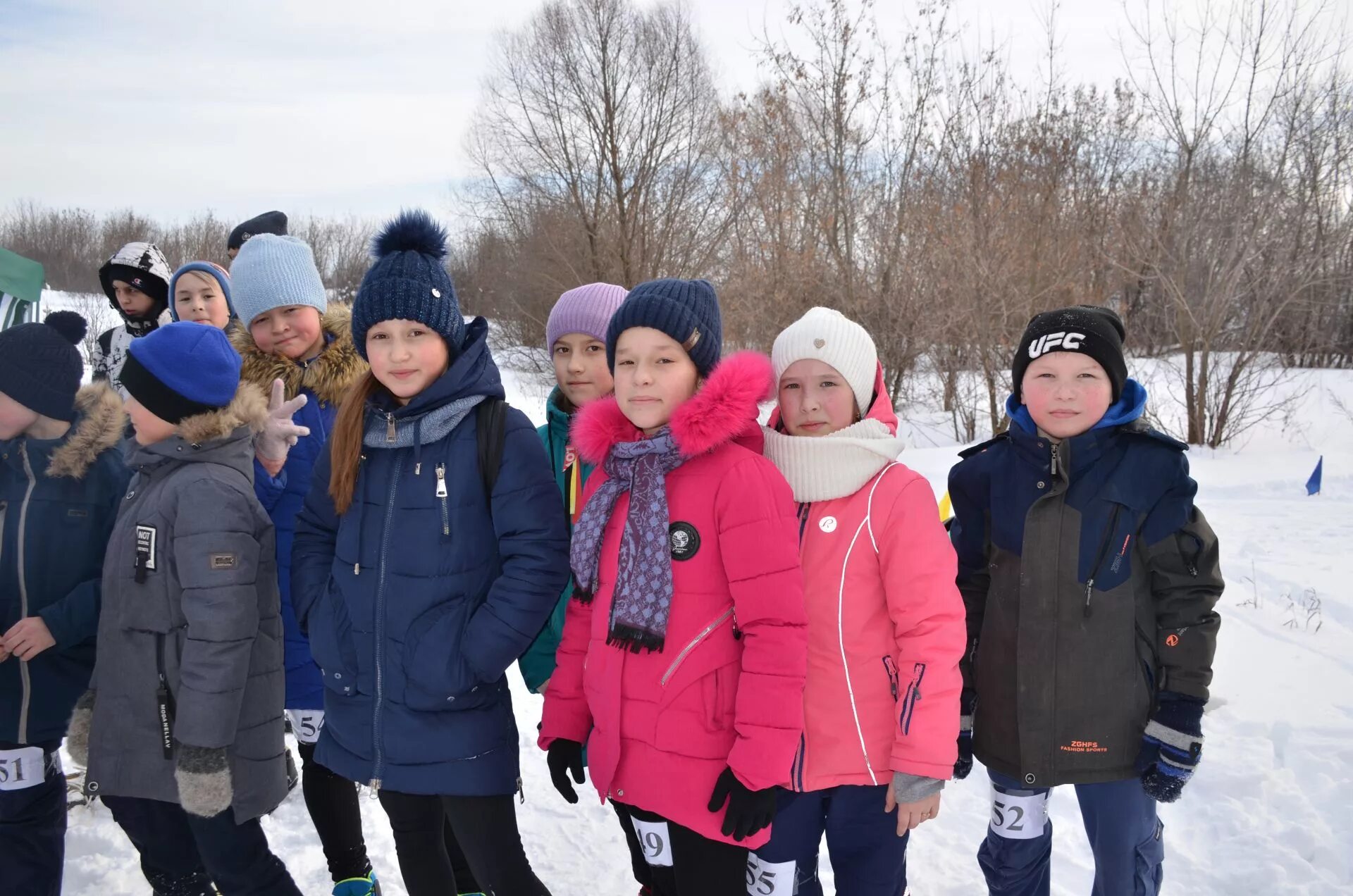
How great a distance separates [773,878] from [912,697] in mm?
618

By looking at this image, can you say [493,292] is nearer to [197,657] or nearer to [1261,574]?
[1261,574]

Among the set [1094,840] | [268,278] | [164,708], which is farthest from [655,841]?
[268,278]

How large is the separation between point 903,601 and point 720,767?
1.99ft

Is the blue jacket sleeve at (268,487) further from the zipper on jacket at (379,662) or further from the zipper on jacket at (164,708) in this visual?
the zipper on jacket at (379,662)

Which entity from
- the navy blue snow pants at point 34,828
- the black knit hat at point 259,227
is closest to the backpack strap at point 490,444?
the navy blue snow pants at point 34,828

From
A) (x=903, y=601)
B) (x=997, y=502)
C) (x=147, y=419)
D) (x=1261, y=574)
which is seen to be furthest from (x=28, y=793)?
(x=1261, y=574)

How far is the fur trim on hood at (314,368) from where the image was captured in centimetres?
284

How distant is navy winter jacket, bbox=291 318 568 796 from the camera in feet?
6.68

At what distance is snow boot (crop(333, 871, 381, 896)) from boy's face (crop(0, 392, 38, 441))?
178cm

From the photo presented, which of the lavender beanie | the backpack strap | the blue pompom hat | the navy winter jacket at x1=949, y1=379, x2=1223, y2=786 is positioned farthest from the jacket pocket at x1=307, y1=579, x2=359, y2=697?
the navy winter jacket at x1=949, y1=379, x2=1223, y2=786

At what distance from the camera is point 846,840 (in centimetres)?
212

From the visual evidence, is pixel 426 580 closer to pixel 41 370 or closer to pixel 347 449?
pixel 347 449

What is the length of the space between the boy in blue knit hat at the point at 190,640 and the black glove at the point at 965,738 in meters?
1.95

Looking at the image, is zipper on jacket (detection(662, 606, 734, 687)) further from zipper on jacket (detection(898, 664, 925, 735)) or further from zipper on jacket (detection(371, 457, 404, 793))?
zipper on jacket (detection(371, 457, 404, 793))
